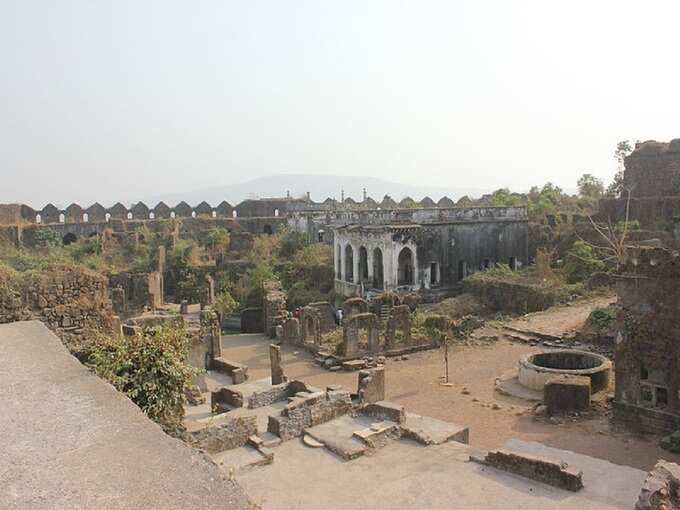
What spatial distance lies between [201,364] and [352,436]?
7.04m

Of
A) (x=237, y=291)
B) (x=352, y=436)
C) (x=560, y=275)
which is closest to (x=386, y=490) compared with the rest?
(x=352, y=436)

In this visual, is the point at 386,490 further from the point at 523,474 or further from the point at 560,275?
the point at 560,275

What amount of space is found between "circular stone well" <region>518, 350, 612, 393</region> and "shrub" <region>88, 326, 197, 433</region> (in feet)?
36.5

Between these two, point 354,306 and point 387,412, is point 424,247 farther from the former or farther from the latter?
point 387,412

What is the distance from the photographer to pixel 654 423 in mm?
12789

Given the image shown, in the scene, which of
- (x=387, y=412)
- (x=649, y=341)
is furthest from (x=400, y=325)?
(x=387, y=412)

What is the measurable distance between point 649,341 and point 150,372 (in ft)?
34.2

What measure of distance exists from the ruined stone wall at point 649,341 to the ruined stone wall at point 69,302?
1072 centimetres

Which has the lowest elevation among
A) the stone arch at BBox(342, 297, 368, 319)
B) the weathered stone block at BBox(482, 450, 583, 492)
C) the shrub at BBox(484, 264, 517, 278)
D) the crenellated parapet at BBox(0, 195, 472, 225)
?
the weathered stone block at BBox(482, 450, 583, 492)

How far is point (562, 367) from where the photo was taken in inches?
691

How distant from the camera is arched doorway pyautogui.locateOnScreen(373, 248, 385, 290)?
3073cm

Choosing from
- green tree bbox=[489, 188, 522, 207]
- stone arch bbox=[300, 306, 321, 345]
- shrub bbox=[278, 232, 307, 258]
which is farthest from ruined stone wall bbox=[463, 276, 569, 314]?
shrub bbox=[278, 232, 307, 258]

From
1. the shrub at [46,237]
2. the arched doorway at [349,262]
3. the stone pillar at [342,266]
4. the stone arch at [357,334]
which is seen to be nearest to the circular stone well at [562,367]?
the stone arch at [357,334]

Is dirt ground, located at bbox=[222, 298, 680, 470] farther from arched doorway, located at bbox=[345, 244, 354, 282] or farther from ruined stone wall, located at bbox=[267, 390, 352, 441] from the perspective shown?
arched doorway, located at bbox=[345, 244, 354, 282]
